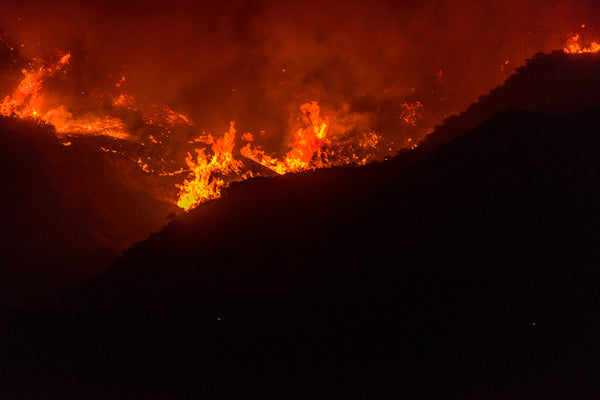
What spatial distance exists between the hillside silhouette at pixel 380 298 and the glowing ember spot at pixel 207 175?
1415 cm

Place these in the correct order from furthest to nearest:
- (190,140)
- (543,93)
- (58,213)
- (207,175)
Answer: (190,140), (207,175), (58,213), (543,93)

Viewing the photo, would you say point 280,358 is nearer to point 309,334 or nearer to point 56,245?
point 309,334

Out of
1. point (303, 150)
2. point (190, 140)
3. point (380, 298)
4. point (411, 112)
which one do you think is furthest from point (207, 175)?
point (380, 298)

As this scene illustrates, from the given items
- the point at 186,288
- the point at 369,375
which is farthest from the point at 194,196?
the point at 369,375

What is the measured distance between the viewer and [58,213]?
27.4m

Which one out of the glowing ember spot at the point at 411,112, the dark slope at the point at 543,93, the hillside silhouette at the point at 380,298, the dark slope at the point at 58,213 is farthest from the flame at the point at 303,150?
the hillside silhouette at the point at 380,298

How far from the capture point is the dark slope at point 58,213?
23.8 metres

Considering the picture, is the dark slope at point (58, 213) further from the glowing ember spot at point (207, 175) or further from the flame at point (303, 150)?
the flame at point (303, 150)

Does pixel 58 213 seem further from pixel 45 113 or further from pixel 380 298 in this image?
pixel 380 298

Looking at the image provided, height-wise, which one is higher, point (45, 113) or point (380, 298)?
point (45, 113)

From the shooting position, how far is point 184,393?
12391 mm

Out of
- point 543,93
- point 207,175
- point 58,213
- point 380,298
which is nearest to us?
point 380,298

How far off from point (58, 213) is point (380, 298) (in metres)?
20.2

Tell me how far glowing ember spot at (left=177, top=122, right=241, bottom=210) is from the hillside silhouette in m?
14.2
